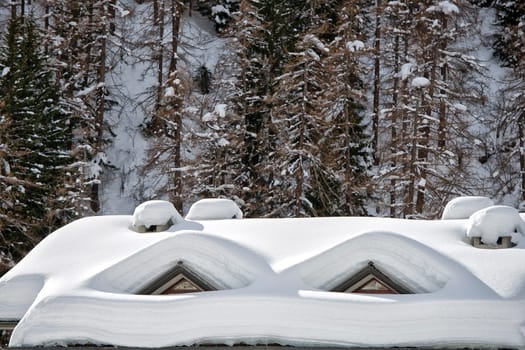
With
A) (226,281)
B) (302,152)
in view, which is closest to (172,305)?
(226,281)

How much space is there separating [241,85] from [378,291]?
58.0 ft

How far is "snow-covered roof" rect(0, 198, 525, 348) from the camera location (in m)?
6.74

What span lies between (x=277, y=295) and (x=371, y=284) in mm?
1577

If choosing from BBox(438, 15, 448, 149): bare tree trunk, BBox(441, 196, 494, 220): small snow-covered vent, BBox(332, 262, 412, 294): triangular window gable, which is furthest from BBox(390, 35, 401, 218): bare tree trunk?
BBox(332, 262, 412, 294): triangular window gable

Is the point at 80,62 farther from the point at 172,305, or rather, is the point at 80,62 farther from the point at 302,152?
the point at 172,305

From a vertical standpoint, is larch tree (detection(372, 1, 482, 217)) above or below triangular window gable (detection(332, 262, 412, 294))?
above

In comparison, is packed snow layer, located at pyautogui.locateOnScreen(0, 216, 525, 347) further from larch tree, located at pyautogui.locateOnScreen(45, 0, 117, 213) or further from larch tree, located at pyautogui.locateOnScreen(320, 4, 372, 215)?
larch tree, located at pyautogui.locateOnScreen(45, 0, 117, 213)

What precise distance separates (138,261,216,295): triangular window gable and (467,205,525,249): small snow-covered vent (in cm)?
341

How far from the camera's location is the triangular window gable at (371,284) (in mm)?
7711

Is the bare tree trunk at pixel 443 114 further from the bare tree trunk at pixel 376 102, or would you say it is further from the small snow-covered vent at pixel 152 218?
the small snow-covered vent at pixel 152 218

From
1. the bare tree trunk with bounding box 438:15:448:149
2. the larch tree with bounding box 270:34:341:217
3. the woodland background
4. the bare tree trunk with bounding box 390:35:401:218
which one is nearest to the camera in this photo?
the bare tree trunk with bounding box 438:15:448:149

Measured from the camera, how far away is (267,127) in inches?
967

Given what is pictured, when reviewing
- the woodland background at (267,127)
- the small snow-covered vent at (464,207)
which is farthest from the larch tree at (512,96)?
the small snow-covered vent at (464,207)

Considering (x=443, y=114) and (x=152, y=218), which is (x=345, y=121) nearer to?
(x=443, y=114)
